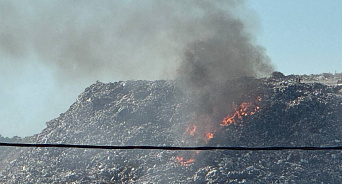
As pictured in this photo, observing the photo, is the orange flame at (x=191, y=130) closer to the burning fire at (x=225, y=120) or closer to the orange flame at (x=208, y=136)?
the burning fire at (x=225, y=120)

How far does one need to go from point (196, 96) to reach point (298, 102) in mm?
7124

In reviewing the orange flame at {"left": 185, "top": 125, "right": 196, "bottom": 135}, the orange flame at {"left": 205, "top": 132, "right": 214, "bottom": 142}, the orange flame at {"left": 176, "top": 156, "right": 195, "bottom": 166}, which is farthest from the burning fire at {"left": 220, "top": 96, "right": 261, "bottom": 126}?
the orange flame at {"left": 176, "top": 156, "right": 195, "bottom": 166}

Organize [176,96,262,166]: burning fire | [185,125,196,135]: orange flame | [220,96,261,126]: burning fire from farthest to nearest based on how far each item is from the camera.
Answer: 1. [185,125,196,135]: orange flame
2. [220,96,261,126]: burning fire
3. [176,96,262,166]: burning fire

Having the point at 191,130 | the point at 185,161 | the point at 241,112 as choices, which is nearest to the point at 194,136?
the point at 191,130

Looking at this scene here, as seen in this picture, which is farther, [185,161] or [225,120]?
[225,120]

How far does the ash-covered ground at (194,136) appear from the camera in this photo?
23.8 m

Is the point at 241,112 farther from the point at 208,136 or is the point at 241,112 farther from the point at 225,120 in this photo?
the point at 208,136

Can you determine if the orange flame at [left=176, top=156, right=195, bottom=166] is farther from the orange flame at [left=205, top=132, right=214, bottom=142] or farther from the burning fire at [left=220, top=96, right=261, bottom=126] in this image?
the burning fire at [left=220, top=96, right=261, bottom=126]

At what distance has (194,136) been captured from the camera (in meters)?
27.7

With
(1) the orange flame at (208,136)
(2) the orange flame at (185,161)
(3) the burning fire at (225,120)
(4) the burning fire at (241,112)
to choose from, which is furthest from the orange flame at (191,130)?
(2) the orange flame at (185,161)

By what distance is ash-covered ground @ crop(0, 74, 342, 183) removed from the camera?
23.8 m

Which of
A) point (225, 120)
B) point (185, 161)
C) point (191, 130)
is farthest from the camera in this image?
point (191, 130)

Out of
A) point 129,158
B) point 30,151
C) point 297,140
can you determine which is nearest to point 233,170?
point 297,140

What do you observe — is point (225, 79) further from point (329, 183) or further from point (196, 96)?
point (329, 183)
